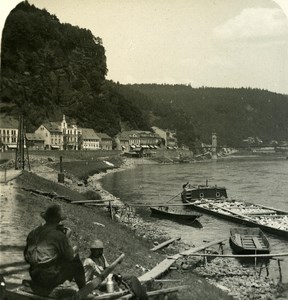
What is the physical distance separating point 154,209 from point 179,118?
1790 centimetres

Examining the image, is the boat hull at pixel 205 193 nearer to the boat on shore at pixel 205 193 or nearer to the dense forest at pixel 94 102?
the boat on shore at pixel 205 193

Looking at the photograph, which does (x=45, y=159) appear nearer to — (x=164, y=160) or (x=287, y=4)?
(x=164, y=160)

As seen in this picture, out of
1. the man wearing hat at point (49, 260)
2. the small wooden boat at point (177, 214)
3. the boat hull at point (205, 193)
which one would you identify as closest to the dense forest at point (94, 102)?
the boat hull at point (205, 193)

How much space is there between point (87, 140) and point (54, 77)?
11.6m

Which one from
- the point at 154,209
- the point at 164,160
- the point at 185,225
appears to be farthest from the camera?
the point at 164,160

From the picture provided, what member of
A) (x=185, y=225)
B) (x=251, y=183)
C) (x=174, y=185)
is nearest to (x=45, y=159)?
(x=174, y=185)

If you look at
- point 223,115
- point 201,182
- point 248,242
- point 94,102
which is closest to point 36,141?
point 94,102

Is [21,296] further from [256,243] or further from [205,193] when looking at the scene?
[205,193]

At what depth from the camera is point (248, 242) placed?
15.0 m

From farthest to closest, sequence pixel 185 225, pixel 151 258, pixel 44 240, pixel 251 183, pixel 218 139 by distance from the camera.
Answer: pixel 251 183, pixel 218 139, pixel 185 225, pixel 151 258, pixel 44 240

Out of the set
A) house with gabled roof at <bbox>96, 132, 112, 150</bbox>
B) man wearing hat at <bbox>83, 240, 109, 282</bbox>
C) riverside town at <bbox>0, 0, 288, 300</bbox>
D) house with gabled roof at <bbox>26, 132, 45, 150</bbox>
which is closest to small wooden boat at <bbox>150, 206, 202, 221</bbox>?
riverside town at <bbox>0, 0, 288, 300</bbox>

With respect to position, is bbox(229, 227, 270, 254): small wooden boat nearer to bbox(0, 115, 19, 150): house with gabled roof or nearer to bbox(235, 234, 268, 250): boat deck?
bbox(235, 234, 268, 250): boat deck

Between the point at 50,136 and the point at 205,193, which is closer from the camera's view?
the point at 205,193

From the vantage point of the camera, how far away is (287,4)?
773 centimetres
